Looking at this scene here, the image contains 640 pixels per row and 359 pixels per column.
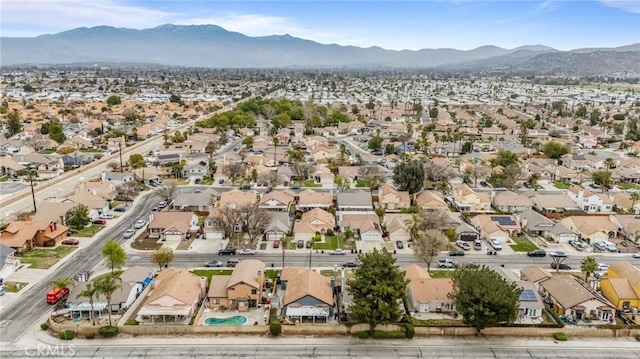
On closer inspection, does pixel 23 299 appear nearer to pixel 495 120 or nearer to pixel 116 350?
pixel 116 350

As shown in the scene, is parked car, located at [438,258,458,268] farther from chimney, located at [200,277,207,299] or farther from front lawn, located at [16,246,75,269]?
front lawn, located at [16,246,75,269]

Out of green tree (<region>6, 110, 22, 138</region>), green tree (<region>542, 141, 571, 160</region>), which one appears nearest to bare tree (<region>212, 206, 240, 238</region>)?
green tree (<region>542, 141, 571, 160</region>)

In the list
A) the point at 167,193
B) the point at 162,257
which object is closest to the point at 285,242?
the point at 162,257

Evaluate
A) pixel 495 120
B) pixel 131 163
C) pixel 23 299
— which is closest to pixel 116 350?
pixel 23 299

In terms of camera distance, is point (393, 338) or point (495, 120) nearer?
point (393, 338)

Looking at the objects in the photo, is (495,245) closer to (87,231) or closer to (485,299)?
(485,299)

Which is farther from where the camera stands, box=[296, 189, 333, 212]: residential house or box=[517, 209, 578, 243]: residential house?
box=[296, 189, 333, 212]: residential house

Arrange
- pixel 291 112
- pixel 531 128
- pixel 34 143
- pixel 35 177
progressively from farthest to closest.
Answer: pixel 291 112, pixel 531 128, pixel 34 143, pixel 35 177
